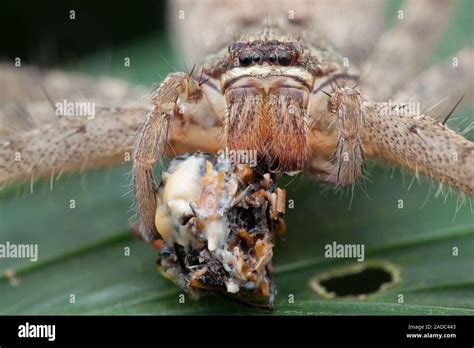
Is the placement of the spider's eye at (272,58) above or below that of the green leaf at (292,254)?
above

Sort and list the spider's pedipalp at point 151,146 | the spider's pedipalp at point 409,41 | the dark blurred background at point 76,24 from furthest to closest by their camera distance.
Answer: the dark blurred background at point 76,24 < the spider's pedipalp at point 409,41 < the spider's pedipalp at point 151,146

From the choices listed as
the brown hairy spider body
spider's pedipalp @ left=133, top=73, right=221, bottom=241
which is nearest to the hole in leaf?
the brown hairy spider body

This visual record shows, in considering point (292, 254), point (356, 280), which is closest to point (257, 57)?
point (292, 254)

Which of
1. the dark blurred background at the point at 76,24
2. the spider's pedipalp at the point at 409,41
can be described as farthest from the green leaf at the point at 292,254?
the dark blurred background at the point at 76,24

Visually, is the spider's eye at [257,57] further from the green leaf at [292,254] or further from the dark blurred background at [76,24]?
the dark blurred background at [76,24]

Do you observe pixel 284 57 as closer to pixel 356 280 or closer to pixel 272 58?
pixel 272 58
